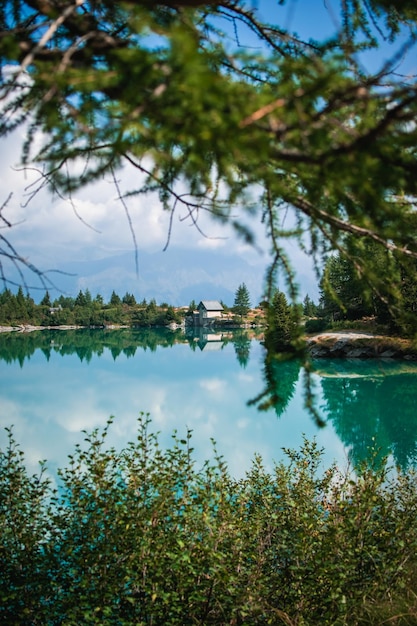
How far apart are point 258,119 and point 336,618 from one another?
3588 mm

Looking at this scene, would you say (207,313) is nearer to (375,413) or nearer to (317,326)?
(317,326)

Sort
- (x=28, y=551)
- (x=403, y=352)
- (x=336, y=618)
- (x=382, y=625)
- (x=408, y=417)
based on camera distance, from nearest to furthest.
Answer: (x=382, y=625) → (x=336, y=618) → (x=28, y=551) → (x=408, y=417) → (x=403, y=352)

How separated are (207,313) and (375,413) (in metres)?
74.7

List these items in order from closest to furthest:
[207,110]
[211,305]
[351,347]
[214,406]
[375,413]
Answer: [207,110], [375,413], [214,406], [351,347], [211,305]

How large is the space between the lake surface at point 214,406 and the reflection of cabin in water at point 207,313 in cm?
4789

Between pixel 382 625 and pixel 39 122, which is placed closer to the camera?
pixel 39 122

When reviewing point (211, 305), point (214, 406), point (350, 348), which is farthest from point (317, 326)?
point (211, 305)

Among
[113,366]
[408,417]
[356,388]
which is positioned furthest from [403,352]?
[113,366]

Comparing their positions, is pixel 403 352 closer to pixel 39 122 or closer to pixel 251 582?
pixel 251 582

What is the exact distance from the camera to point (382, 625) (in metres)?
3.05

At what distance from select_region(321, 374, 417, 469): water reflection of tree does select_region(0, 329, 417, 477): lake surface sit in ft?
0.13

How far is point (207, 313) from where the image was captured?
92.1 metres

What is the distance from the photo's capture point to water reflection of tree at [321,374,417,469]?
12.9 m

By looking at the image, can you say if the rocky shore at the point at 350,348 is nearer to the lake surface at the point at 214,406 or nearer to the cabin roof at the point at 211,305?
the lake surface at the point at 214,406
